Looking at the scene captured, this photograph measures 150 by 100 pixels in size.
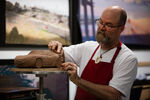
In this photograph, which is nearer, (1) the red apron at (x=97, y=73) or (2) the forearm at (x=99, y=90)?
(2) the forearm at (x=99, y=90)

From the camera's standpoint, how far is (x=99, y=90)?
1889mm

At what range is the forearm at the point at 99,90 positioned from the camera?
186 cm

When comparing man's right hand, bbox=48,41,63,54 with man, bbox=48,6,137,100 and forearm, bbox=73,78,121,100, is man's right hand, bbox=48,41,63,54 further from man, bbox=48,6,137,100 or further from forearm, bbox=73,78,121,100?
forearm, bbox=73,78,121,100

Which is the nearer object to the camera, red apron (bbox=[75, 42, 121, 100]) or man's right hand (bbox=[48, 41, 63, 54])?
→ man's right hand (bbox=[48, 41, 63, 54])

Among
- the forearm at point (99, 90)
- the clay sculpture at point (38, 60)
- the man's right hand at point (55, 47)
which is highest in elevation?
the man's right hand at point (55, 47)

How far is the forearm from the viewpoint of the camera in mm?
1863

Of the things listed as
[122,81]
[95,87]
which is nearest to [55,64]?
[95,87]

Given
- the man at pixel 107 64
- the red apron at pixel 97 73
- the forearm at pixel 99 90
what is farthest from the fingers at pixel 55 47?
the red apron at pixel 97 73

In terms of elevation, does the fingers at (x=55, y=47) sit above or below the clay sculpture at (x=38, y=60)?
above

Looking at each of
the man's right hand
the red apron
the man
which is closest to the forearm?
the man

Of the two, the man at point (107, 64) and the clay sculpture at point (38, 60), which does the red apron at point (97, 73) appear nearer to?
the man at point (107, 64)

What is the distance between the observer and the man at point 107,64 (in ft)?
6.23

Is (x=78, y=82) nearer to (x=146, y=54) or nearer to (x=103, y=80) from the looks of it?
(x=103, y=80)

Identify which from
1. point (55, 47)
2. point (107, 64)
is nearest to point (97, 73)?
point (107, 64)
